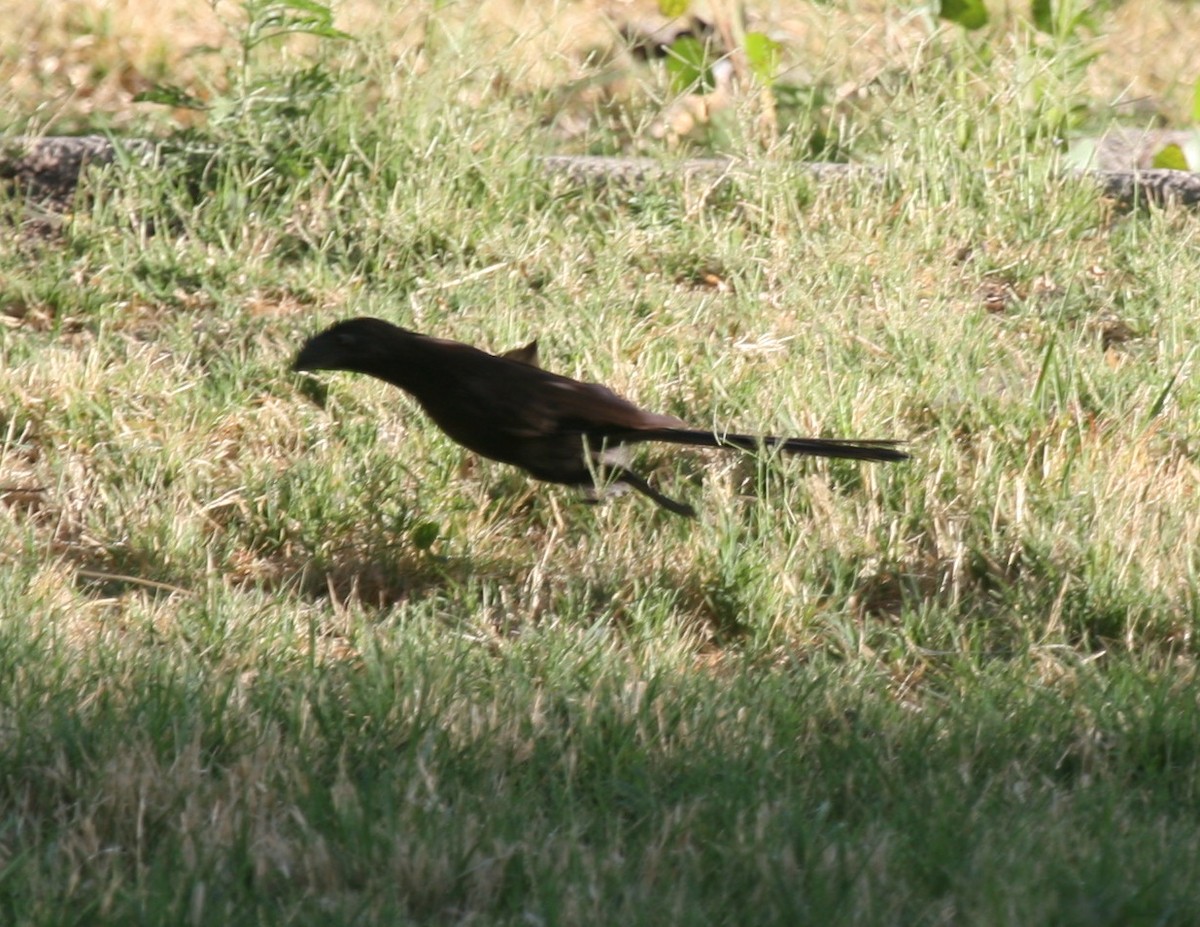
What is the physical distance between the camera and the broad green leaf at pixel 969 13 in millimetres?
6594

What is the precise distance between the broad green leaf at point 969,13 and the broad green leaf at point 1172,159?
36.6 inches

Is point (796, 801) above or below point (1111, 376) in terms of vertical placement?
below

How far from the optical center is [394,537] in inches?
166

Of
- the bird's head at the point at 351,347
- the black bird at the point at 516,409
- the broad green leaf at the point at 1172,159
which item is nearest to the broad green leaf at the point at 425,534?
the black bird at the point at 516,409

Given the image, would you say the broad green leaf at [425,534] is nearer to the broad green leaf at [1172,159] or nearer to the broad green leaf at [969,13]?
the broad green leaf at [1172,159]

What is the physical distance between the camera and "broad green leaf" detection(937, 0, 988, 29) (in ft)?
21.6

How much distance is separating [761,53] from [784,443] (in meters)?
2.85

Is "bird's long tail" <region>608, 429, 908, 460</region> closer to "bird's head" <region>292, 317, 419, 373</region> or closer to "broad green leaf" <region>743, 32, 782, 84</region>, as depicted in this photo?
"bird's head" <region>292, 317, 419, 373</region>

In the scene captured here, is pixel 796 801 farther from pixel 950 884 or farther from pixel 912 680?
pixel 912 680

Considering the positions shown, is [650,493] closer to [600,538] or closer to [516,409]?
[600,538]

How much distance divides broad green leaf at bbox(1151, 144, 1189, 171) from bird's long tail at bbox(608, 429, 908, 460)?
2.58 m

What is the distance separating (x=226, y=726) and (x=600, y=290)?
247 centimetres

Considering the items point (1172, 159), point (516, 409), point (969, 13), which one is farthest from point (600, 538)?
point (969, 13)

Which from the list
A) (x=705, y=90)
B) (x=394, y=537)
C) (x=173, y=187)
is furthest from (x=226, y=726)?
(x=705, y=90)
